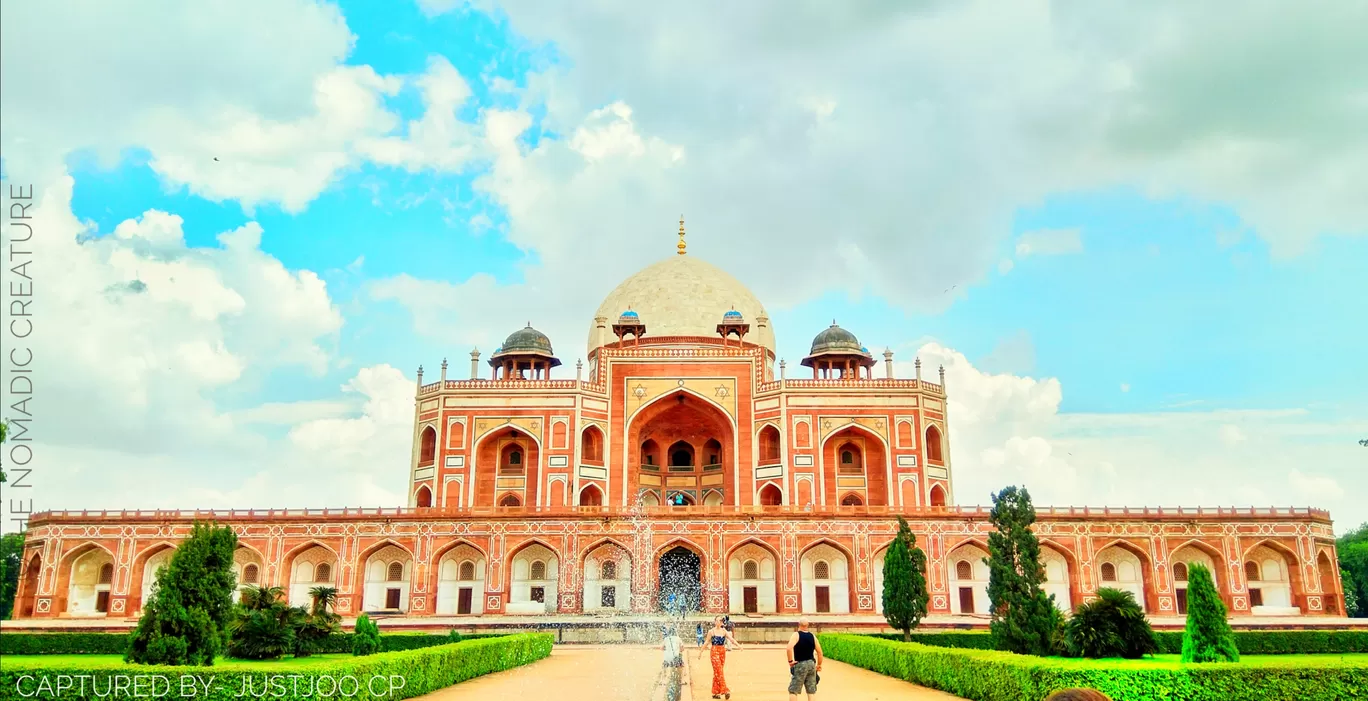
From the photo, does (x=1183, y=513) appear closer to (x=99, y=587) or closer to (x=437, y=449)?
(x=437, y=449)

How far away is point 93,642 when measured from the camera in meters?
19.7

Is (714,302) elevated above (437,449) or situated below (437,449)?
above

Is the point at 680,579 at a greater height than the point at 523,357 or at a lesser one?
lesser

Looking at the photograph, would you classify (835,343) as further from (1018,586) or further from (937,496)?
(1018,586)

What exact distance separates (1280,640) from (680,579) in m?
15.0

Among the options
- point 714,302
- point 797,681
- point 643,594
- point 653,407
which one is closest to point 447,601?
point 643,594

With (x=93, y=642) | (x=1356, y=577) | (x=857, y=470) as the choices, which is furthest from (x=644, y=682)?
(x=1356, y=577)

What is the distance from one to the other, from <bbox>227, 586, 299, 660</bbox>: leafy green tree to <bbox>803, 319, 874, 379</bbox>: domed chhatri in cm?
2531

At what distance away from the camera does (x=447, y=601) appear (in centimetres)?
2806

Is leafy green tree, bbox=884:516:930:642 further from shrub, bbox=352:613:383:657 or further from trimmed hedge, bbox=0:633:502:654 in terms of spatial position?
shrub, bbox=352:613:383:657

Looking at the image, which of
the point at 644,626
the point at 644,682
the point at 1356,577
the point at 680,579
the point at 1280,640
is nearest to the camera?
the point at 644,682

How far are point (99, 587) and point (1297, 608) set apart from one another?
3525 cm

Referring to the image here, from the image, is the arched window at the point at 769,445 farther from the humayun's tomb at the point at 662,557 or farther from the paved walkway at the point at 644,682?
the paved walkway at the point at 644,682

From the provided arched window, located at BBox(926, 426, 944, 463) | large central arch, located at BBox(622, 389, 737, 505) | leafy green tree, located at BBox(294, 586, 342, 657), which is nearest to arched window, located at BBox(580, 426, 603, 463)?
large central arch, located at BBox(622, 389, 737, 505)
